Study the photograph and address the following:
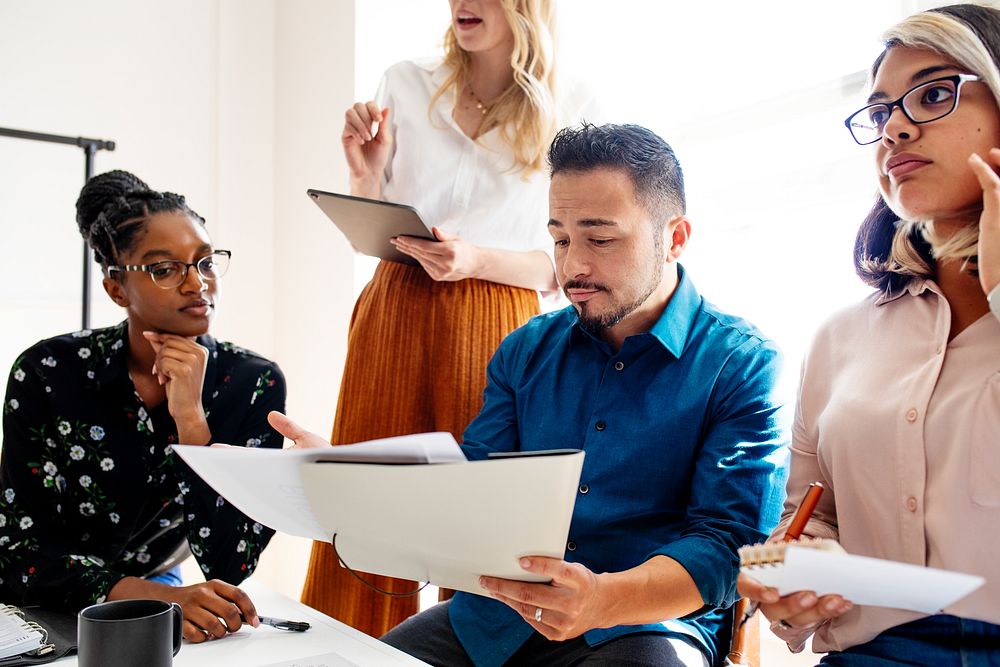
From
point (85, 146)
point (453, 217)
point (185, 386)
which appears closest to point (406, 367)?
point (453, 217)

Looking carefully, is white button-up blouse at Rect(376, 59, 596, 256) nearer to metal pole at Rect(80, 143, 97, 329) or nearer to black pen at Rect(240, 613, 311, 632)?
black pen at Rect(240, 613, 311, 632)

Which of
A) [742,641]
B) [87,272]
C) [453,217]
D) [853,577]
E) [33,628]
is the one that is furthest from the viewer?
[87,272]

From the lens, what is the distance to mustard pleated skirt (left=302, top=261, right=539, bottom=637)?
1.90 meters

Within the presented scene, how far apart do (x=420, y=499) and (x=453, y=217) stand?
117 cm

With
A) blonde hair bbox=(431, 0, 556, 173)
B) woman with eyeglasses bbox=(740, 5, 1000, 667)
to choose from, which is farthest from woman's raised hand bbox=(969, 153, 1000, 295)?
blonde hair bbox=(431, 0, 556, 173)

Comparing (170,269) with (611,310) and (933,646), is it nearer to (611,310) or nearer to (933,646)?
(611,310)

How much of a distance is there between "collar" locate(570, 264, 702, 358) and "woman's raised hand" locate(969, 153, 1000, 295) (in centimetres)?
50

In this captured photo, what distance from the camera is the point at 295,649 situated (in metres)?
1.16

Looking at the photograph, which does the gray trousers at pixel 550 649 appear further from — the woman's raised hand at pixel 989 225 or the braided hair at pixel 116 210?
the braided hair at pixel 116 210

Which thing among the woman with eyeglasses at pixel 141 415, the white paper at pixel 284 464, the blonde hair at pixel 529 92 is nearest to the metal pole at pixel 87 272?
the woman with eyeglasses at pixel 141 415

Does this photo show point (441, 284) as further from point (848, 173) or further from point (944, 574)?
point (944, 574)

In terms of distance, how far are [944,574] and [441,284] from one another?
4.28ft

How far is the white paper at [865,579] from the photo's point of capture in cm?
79

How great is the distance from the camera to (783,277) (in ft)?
6.89
